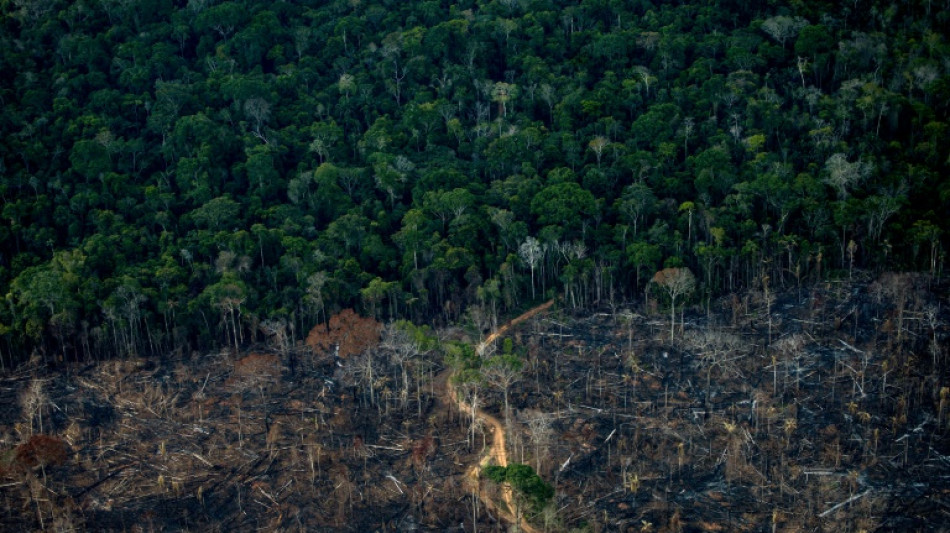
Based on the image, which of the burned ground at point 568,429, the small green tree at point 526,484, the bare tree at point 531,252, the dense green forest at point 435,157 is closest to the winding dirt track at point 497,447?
the burned ground at point 568,429

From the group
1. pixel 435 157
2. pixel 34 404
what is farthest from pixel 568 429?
pixel 435 157

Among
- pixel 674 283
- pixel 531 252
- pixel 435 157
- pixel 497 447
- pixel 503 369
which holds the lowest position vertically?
pixel 497 447

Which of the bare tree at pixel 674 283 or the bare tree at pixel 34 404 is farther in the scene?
the bare tree at pixel 674 283

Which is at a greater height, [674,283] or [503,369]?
[674,283]

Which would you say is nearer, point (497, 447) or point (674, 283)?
point (497, 447)

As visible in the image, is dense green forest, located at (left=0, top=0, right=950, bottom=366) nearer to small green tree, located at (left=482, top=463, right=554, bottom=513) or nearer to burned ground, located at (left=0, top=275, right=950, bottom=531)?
burned ground, located at (left=0, top=275, right=950, bottom=531)

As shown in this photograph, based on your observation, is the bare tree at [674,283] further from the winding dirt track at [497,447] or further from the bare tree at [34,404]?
the bare tree at [34,404]

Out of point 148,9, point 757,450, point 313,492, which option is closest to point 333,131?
point 148,9

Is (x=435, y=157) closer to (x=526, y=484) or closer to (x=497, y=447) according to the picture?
(x=497, y=447)

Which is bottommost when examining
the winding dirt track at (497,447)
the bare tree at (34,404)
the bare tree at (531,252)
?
the winding dirt track at (497,447)
